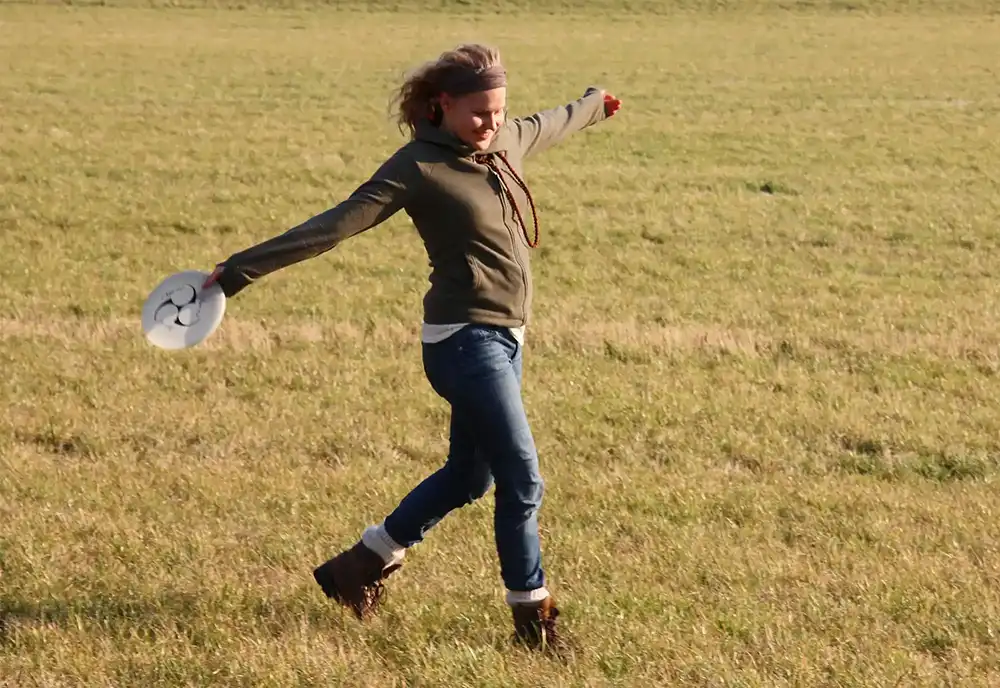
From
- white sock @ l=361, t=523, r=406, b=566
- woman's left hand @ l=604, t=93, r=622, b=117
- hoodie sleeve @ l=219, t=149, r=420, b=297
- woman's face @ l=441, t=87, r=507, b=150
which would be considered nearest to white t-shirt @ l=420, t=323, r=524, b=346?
hoodie sleeve @ l=219, t=149, r=420, b=297

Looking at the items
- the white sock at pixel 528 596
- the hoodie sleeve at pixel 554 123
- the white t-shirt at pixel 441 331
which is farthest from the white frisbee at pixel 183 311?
the white sock at pixel 528 596

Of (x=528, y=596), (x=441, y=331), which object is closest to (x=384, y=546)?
(x=528, y=596)

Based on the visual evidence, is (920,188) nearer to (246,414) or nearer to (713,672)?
(246,414)

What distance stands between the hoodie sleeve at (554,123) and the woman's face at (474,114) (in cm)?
41

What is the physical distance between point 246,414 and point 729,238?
745cm

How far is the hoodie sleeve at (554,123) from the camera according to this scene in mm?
5008

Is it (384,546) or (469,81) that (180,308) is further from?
(384,546)

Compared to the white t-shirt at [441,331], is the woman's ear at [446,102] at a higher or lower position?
higher

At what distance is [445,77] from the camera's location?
444 cm

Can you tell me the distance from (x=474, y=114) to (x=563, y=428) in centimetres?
341

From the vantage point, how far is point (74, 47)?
37250mm

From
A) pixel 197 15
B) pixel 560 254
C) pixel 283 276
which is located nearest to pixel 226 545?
pixel 283 276

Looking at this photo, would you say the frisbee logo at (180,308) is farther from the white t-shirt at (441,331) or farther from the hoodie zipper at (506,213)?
the hoodie zipper at (506,213)

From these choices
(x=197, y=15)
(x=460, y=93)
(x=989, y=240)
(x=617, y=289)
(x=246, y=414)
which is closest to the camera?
(x=460, y=93)
